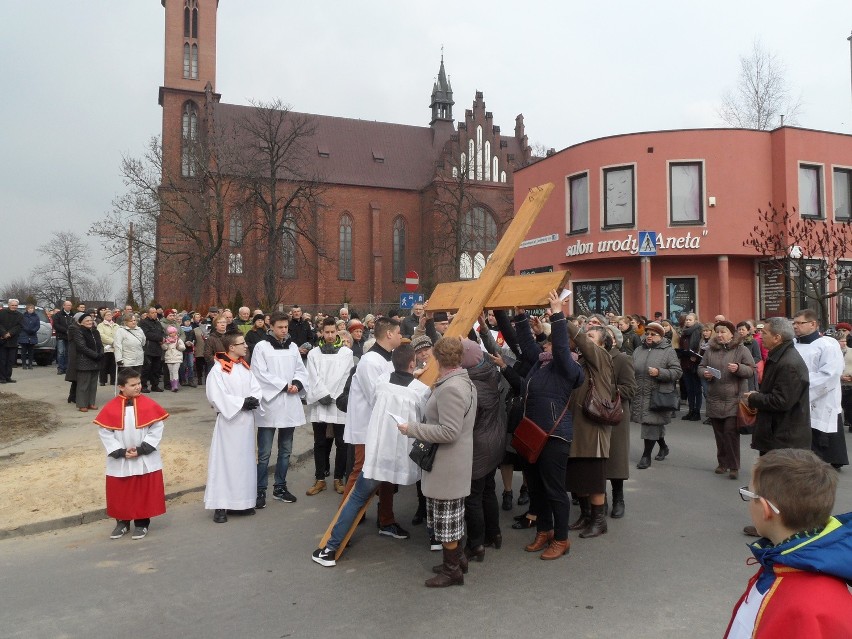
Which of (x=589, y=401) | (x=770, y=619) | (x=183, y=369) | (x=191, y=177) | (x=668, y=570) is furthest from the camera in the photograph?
(x=191, y=177)

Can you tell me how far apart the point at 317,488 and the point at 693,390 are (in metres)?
8.47

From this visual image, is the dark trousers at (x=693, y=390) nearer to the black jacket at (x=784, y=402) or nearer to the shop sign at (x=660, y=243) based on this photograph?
the black jacket at (x=784, y=402)

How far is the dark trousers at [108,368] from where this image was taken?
1638 cm

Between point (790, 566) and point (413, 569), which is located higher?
point (790, 566)

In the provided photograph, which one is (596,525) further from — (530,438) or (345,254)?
(345,254)

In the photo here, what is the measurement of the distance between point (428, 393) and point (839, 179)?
23.2 m

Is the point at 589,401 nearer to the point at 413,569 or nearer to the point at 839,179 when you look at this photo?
the point at 413,569

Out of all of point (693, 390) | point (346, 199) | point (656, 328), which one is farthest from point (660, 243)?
point (346, 199)

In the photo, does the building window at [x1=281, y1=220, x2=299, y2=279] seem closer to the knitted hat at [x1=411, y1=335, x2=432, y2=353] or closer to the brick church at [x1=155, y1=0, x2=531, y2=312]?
the brick church at [x1=155, y1=0, x2=531, y2=312]

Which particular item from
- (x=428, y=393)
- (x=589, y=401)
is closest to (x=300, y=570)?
(x=428, y=393)

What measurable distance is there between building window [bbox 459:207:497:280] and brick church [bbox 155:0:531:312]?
121 mm

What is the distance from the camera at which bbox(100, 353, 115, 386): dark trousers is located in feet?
53.7

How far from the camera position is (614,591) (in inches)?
180

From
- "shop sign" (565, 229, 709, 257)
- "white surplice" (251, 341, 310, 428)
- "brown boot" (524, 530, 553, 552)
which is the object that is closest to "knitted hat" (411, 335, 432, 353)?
"brown boot" (524, 530, 553, 552)
